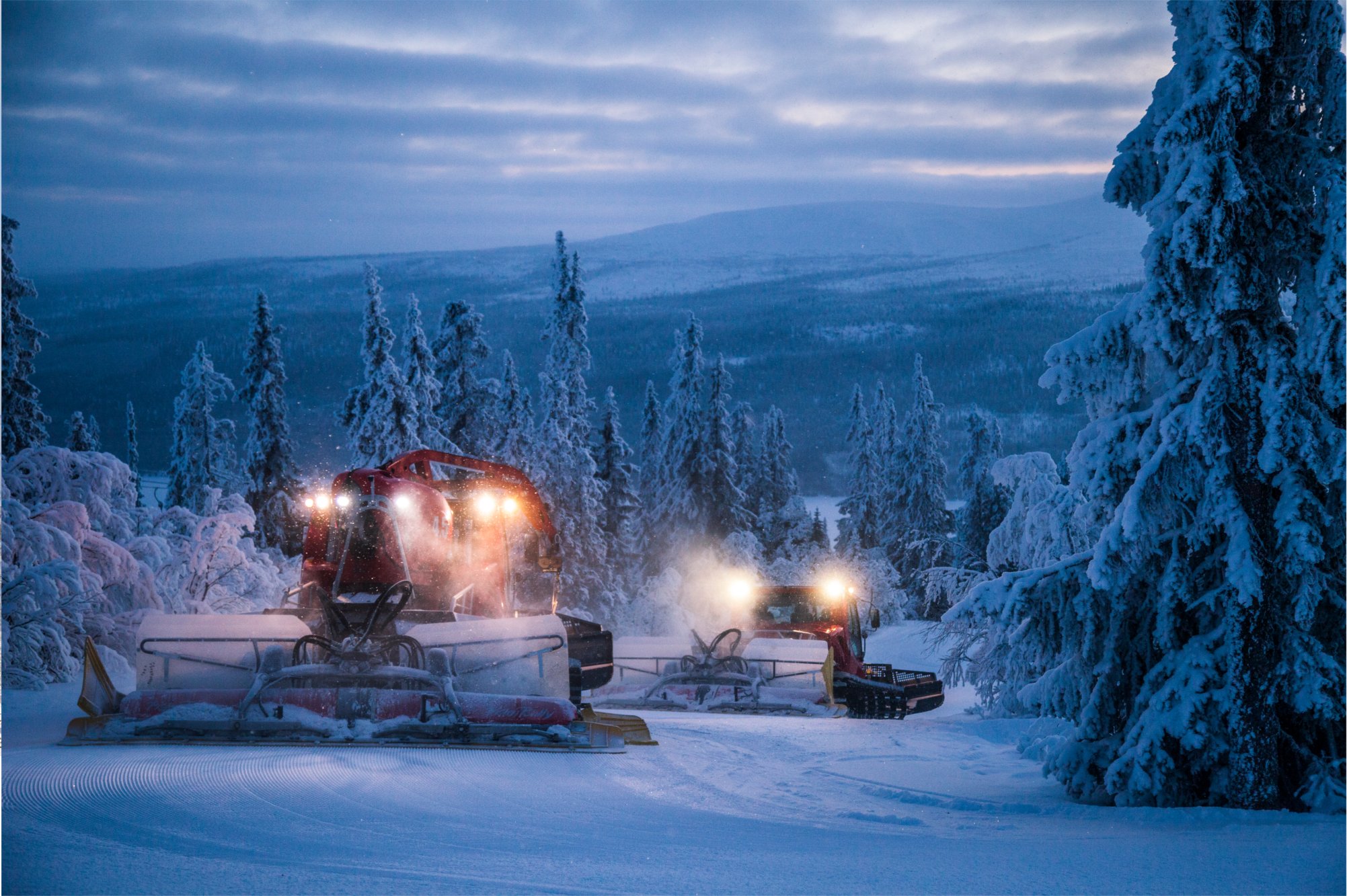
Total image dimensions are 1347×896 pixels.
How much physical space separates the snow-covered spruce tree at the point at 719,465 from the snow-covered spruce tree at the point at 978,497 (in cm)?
1165

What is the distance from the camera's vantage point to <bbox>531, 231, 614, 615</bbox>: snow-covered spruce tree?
49.2 meters

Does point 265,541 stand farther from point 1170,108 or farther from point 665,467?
point 1170,108

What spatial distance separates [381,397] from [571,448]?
33.7 feet

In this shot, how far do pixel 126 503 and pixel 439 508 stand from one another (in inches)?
641

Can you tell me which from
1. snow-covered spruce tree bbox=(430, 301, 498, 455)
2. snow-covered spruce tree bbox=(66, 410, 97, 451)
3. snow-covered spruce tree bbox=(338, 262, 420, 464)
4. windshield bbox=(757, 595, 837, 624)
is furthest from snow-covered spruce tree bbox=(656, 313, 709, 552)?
windshield bbox=(757, 595, 837, 624)

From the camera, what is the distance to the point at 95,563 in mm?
23891

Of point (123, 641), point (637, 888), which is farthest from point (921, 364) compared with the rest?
point (637, 888)

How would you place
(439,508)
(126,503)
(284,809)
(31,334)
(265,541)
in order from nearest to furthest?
(284,809) < (439,508) < (126,503) < (31,334) < (265,541)

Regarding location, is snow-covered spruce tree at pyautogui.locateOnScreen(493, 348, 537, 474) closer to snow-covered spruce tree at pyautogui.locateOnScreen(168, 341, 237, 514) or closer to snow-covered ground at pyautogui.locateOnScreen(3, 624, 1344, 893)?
snow-covered spruce tree at pyautogui.locateOnScreen(168, 341, 237, 514)

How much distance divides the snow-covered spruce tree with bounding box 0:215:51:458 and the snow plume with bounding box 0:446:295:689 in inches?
212

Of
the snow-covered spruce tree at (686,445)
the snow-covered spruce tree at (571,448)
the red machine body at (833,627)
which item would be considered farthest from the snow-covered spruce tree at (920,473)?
the red machine body at (833,627)

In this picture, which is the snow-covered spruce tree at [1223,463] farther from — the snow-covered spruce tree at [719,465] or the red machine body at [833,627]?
the snow-covered spruce tree at [719,465]

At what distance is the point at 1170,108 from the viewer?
1034 cm

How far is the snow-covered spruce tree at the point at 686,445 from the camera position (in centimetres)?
5931
